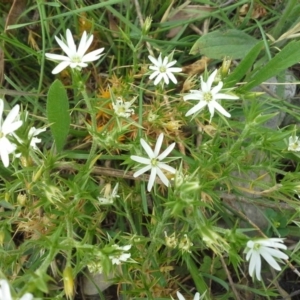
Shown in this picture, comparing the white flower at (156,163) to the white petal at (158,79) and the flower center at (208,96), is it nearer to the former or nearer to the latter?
the flower center at (208,96)

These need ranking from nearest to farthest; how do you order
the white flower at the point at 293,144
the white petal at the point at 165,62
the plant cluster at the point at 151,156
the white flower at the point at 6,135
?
the white flower at the point at 6,135 < the plant cluster at the point at 151,156 < the white flower at the point at 293,144 < the white petal at the point at 165,62

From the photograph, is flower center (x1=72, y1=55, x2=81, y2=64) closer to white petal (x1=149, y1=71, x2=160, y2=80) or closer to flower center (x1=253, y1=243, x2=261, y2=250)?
white petal (x1=149, y1=71, x2=160, y2=80)

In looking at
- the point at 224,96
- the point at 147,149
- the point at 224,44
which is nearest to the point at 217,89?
the point at 224,96

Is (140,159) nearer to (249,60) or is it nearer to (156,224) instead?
(156,224)

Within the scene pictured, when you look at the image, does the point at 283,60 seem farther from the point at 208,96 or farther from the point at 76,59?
the point at 76,59

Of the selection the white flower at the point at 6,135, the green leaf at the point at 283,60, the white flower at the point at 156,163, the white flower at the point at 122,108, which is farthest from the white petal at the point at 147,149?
the green leaf at the point at 283,60

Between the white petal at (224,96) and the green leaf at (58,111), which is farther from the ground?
the white petal at (224,96)

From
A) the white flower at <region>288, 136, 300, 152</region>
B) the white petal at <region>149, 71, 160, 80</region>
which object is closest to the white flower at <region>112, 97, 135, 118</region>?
the white petal at <region>149, 71, 160, 80</region>

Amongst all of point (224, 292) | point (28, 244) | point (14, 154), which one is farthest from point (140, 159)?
point (224, 292)
